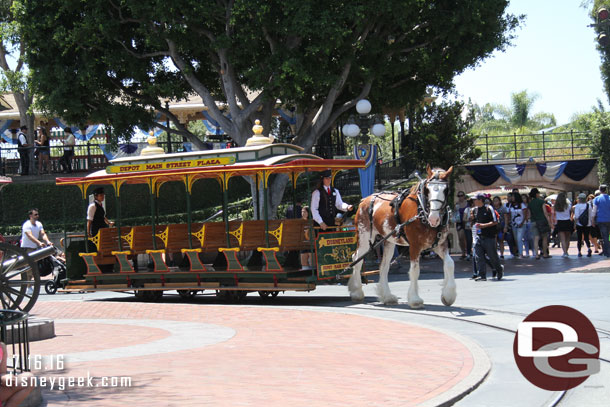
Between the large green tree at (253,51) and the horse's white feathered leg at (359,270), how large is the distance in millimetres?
7254

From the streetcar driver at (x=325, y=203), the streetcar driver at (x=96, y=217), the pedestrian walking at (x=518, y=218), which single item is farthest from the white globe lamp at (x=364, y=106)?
the streetcar driver at (x=96, y=217)

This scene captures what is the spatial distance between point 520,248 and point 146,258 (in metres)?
11.3

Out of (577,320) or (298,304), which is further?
(298,304)

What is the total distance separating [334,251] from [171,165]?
4.07 m

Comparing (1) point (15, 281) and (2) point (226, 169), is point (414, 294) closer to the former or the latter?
(2) point (226, 169)

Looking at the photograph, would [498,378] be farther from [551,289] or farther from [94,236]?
[94,236]

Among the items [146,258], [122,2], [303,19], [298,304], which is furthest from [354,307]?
[122,2]

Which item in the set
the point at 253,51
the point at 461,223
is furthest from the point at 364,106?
the point at 461,223

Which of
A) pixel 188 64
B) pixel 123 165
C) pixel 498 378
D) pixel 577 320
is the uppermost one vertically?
pixel 188 64

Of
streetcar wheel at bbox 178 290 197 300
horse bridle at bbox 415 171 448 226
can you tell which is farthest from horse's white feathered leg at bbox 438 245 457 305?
streetcar wheel at bbox 178 290 197 300

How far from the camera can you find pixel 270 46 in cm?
2288

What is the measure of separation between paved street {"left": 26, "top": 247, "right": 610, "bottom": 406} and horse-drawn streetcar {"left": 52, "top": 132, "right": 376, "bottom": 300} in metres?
0.71

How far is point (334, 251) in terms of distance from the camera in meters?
15.0

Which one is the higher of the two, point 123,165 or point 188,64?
point 188,64
